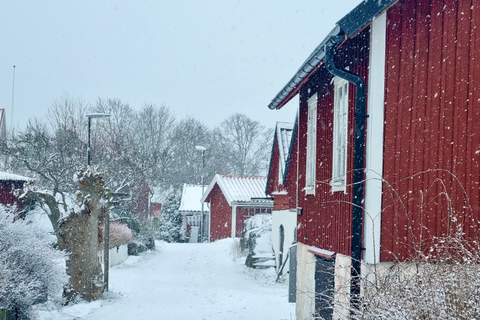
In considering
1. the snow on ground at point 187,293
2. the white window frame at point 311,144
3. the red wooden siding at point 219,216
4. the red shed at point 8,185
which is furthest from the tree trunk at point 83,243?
the red wooden siding at point 219,216

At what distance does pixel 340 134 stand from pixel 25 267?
6043mm

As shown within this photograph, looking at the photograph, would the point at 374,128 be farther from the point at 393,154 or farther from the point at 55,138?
the point at 55,138

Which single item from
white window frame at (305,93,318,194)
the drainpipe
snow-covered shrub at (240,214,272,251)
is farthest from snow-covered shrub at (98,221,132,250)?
the drainpipe

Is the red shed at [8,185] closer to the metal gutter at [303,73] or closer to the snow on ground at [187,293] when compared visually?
the snow on ground at [187,293]

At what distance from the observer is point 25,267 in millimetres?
9141

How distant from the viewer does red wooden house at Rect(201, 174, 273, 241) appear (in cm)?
3147

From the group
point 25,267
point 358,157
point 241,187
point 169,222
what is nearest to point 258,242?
point 241,187

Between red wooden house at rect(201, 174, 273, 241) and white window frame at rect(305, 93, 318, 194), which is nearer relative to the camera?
white window frame at rect(305, 93, 318, 194)

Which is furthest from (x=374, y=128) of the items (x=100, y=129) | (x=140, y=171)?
(x=100, y=129)

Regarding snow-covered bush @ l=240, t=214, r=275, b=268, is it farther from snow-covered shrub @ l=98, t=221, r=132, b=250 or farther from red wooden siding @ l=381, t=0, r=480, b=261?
red wooden siding @ l=381, t=0, r=480, b=261

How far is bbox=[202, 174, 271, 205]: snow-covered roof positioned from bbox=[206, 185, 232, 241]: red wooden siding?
2.71 ft

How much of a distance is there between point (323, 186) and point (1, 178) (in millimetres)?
20458

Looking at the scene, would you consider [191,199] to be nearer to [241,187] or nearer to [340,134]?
[241,187]

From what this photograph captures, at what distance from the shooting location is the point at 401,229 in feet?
19.6
